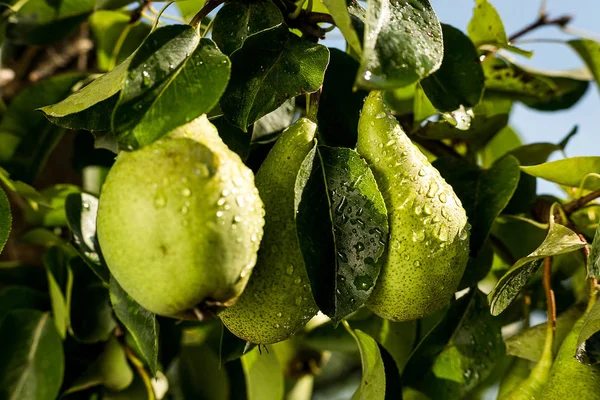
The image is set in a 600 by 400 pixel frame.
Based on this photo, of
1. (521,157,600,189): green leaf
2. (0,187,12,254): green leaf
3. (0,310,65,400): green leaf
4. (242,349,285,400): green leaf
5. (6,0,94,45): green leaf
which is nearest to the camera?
(0,187,12,254): green leaf

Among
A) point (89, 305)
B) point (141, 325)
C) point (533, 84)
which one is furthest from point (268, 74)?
point (533, 84)

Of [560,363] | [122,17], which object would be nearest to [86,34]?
[122,17]

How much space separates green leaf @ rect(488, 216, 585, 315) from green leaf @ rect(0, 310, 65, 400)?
64cm

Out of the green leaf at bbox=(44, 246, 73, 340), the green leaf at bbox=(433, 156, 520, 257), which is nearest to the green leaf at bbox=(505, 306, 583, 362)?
the green leaf at bbox=(433, 156, 520, 257)

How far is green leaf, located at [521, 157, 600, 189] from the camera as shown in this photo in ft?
2.69

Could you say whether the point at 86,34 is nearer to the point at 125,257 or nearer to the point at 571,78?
the point at 571,78

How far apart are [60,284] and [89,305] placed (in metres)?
0.06

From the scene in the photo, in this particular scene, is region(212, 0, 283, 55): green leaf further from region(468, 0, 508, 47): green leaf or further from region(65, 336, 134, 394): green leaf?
region(65, 336, 134, 394): green leaf

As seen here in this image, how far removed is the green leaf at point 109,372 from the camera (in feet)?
3.34

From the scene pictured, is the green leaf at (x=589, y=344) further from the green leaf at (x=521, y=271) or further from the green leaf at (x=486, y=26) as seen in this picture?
the green leaf at (x=486, y=26)

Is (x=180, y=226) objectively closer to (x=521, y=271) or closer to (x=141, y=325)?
(x=141, y=325)

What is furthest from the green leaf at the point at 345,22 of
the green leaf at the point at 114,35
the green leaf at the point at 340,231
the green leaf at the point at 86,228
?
the green leaf at the point at 114,35

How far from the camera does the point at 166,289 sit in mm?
500

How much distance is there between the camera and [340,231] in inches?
23.9
